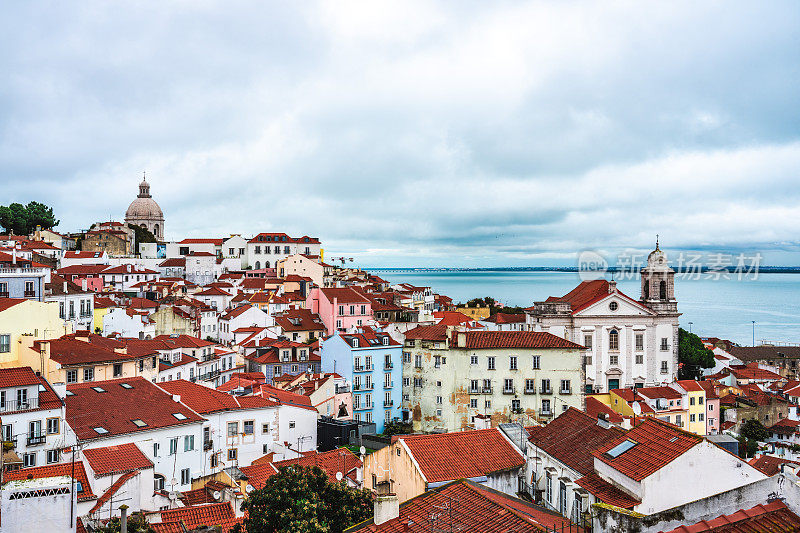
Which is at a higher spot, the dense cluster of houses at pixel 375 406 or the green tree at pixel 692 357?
the dense cluster of houses at pixel 375 406

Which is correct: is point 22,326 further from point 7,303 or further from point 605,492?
point 605,492

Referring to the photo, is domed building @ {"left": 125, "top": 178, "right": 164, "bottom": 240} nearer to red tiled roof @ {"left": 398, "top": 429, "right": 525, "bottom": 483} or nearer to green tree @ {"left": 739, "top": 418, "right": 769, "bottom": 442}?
green tree @ {"left": 739, "top": 418, "right": 769, "bottom": 442}

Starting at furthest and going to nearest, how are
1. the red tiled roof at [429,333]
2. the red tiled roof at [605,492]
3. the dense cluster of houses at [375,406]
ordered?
the red tiled roof at [429,333] → the dense cluster of houses at [375,406] → the red tiled roof at [605,492]

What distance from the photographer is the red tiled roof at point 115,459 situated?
1827 centimetres

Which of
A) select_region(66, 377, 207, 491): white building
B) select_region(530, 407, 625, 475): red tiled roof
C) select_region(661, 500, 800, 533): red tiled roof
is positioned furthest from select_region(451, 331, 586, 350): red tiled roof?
select_region(661, 500, 800, 533): red tiled roof

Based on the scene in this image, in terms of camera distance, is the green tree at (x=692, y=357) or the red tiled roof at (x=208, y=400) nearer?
the red tiled roof at (x=208, y=400)

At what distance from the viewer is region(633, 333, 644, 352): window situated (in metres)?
54.2

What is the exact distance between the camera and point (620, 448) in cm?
1310

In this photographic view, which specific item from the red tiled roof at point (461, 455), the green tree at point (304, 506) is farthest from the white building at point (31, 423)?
the red tiled roof at point (461, 455)

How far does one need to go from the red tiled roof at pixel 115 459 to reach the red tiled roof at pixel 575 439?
36.9 feet

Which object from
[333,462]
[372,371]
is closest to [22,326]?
[333,462]

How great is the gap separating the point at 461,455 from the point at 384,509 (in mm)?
4708

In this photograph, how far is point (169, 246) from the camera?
99.8 metres

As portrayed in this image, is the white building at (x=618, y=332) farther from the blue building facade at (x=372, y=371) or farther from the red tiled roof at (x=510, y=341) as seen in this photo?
the blue building facade at (x=372, y=371)
